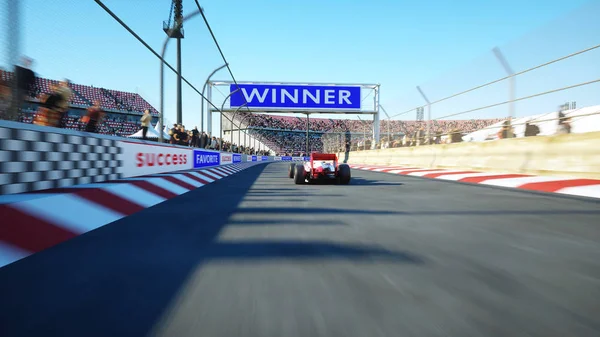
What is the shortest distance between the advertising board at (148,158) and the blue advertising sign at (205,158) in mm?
1625

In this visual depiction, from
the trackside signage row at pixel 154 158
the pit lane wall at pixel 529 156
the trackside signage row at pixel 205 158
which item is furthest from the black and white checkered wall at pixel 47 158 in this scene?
the pit lane wall at pixel 529 156

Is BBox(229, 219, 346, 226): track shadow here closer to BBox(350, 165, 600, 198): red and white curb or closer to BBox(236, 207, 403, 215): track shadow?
BBox(236, 207, 403, 215): track shadow

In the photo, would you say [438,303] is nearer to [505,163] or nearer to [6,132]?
[6,132]

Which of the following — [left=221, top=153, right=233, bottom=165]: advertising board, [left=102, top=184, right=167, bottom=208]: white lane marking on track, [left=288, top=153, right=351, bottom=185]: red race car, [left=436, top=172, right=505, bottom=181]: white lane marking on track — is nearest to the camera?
[left=102, top=184, right=167, bottom=208]: white lane marking on track

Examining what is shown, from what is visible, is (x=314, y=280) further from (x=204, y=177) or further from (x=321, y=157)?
(x=204, y=177)

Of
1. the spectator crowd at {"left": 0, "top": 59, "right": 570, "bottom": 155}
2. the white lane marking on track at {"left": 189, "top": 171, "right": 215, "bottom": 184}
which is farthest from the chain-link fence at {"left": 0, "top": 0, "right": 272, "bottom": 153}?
the white lane marking on track at {"left": 189, "top": 171, "right": 215, "bottom": 184}

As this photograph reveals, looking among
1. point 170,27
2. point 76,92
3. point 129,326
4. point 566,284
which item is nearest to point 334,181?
point 170,27

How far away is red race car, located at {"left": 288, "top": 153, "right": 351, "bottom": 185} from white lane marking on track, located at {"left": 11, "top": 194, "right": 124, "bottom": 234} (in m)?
4.49

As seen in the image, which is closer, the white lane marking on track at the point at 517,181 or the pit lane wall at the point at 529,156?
the pit lane wall at the point at 529,156

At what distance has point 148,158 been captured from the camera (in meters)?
6.59

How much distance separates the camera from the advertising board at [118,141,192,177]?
18.4 feet

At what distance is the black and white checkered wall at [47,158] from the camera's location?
2908 millimetres

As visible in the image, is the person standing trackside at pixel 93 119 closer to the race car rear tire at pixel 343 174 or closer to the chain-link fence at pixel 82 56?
the chain-link fence at pixel 82 56

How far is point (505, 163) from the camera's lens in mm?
7781
